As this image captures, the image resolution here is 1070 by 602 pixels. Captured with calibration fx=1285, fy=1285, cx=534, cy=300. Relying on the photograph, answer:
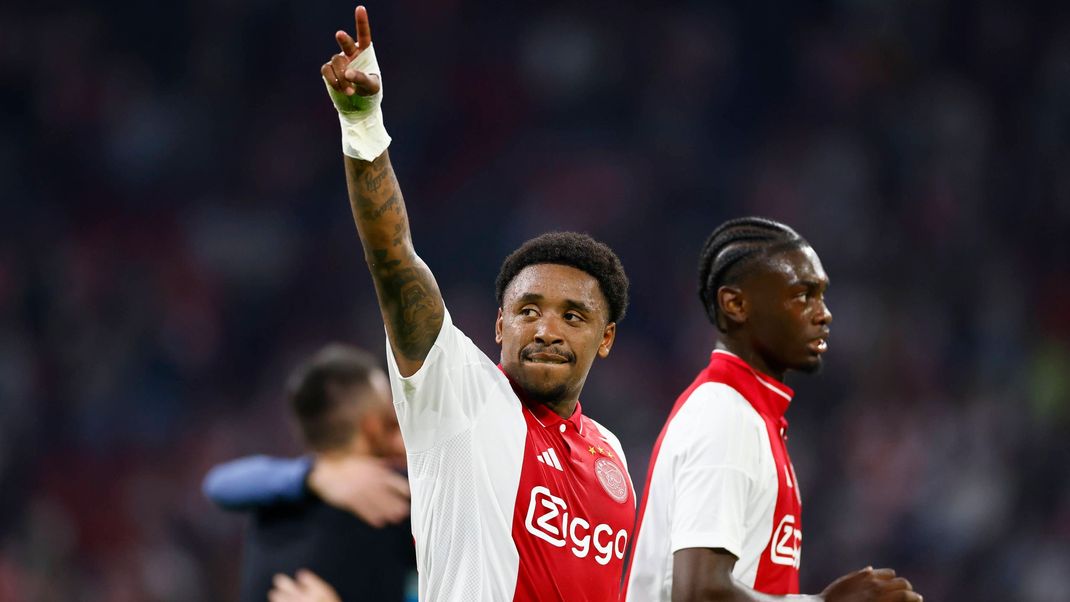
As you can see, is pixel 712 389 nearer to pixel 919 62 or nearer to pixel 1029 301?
pixel 1029 301

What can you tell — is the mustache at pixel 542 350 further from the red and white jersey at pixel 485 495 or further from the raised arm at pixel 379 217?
the raised arm at pixel 379 217

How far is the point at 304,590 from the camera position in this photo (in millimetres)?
3789

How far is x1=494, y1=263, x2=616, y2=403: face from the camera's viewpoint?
3068mm

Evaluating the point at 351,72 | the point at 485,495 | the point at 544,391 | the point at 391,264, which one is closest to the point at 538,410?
the point at 544,391

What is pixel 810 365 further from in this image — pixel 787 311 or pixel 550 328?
pixel 550 328

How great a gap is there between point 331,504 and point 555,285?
46.0 inches

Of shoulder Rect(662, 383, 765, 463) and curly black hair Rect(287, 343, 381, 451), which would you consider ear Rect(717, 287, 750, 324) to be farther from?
curly black hair Rect(287, 343, 381, 451)

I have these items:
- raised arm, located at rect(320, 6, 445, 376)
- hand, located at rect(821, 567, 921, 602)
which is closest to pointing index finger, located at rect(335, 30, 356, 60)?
raised arm, located at rect(320, 6, 445, 376)

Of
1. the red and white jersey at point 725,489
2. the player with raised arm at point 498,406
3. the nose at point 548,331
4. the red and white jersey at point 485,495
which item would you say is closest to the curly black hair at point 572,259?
the player with raised arm at point 498,406

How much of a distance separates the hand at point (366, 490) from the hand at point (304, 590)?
22cm

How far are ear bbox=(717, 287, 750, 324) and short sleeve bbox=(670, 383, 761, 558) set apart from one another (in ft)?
0.78

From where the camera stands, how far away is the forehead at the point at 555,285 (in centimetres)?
313

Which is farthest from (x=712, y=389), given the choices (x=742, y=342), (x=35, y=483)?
(x=35, y=483)

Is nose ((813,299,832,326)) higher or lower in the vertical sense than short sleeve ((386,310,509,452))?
higher
